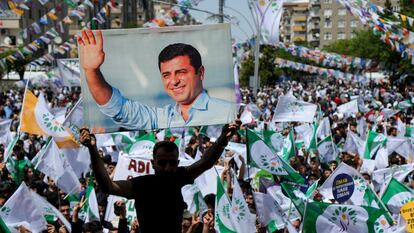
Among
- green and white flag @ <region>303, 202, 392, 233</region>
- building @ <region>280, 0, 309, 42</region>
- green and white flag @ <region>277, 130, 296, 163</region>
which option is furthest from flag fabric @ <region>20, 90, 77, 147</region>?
building @ <region>280, 0, 309, 42</region>

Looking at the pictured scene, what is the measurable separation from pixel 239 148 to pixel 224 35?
741 centimetres

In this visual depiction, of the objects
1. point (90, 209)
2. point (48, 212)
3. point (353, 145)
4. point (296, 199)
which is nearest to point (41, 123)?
point (90, 209)

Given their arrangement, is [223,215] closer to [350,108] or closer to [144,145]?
[144,145]

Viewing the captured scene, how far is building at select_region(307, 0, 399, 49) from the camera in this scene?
149 metres

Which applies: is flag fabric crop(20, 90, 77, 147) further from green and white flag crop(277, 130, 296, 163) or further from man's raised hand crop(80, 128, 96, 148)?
man's raised hand crop(80, 128, 96, 148)

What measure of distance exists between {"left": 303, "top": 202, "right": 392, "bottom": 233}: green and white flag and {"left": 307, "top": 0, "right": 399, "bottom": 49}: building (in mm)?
142688

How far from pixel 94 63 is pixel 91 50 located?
3.3 inches

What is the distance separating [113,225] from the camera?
876cm

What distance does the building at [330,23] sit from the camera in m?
149

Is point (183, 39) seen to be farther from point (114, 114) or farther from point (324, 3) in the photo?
point (324, 3)

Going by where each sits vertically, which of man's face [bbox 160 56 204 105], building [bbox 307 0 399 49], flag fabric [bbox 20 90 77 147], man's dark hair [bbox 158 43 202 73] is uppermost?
man's dark hair [bbox 158 43 202 73]

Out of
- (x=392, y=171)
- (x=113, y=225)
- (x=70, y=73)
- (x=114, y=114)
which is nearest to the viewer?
(x=114, y=114)

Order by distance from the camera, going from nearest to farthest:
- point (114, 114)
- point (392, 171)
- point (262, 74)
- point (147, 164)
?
point (114, 114) → point (147, 164) → point (392, 171) → point (262, 74)

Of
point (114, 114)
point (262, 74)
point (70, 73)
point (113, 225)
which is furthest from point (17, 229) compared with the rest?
point (262, 74)
